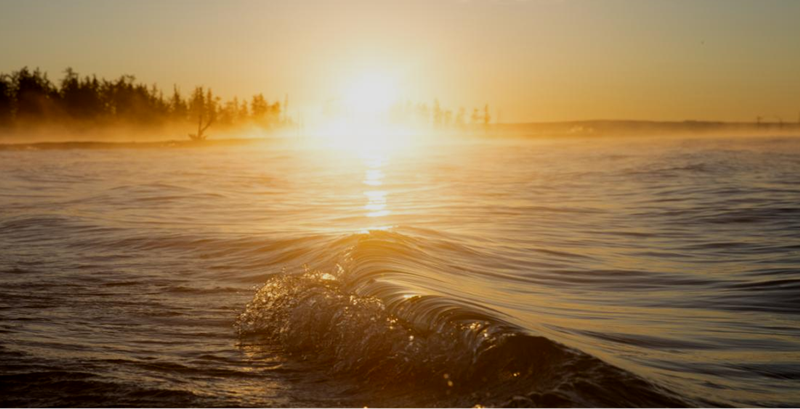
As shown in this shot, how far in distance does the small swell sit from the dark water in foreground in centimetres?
2

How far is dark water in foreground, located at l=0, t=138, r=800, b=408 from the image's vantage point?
405 centimetres

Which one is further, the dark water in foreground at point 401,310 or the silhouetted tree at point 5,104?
the silhouetted tree at point 5,104

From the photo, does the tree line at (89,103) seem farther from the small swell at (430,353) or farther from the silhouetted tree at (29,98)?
the small swell at (430,353)

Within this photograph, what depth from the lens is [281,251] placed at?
9.53 m

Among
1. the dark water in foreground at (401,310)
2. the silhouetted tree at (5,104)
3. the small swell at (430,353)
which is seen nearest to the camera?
the small swell at (430,353)

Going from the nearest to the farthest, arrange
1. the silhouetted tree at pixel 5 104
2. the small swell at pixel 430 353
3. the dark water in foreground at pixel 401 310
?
the small swell at pixel 430 353
the dark water in foreground at pixel 401 310
the silhouetted tree at pixel 5 104

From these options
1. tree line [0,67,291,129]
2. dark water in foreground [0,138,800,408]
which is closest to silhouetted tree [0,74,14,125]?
tree line [0,67,291,129]

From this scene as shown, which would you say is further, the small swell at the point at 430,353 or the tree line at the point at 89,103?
the tree line at the point at 89,103

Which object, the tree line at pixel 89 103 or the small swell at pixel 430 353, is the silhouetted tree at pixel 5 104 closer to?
the tree line at pixel 89 103

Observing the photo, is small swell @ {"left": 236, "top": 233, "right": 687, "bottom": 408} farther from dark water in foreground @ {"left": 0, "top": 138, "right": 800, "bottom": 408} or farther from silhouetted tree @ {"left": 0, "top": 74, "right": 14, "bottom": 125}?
silhouetted tree @ {"left": 0, "top": 74, "right": 14, "bottom": 125}

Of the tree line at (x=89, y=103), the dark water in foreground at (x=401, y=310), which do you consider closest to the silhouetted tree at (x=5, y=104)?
the tree line at (x=89, y=103)

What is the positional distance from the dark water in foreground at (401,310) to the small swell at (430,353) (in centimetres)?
2

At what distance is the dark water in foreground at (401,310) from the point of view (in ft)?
13.3

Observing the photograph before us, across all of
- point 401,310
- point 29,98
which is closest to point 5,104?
point 29,98
